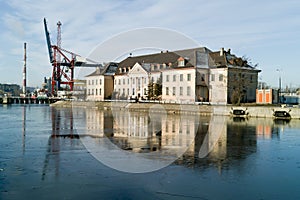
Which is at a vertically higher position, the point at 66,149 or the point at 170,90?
the point at 170,90

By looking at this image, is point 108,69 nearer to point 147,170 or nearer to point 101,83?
point 101,83

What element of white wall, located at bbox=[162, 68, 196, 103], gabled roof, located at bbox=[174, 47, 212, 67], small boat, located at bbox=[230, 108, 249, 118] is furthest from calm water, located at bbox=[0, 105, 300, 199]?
gabled roof, located at bbox=[174, 47, 212, 67]

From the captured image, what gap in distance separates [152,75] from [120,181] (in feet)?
171

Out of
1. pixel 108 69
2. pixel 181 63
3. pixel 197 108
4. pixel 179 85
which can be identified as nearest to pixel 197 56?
pixel 181 63

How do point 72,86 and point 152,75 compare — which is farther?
point 72,86

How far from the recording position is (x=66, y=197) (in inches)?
263

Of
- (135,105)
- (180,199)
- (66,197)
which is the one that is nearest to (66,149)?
(66,197)

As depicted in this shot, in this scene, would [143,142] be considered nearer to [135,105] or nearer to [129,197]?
[129,197]

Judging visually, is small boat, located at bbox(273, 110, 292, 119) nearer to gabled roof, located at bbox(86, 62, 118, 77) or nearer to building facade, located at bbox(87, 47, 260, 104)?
building facade, located at bbox(87, 47, 260, 104)

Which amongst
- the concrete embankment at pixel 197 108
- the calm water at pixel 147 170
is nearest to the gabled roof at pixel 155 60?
the concrete embankment at pixel 197 108

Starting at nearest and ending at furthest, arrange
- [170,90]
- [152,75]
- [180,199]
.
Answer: [180,199], [170,90], [152,75]

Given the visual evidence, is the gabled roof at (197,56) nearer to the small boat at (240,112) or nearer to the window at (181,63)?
the window at (181,63)

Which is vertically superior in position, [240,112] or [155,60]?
[155,60]

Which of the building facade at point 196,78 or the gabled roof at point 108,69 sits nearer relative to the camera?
the building facade at point 196,78
